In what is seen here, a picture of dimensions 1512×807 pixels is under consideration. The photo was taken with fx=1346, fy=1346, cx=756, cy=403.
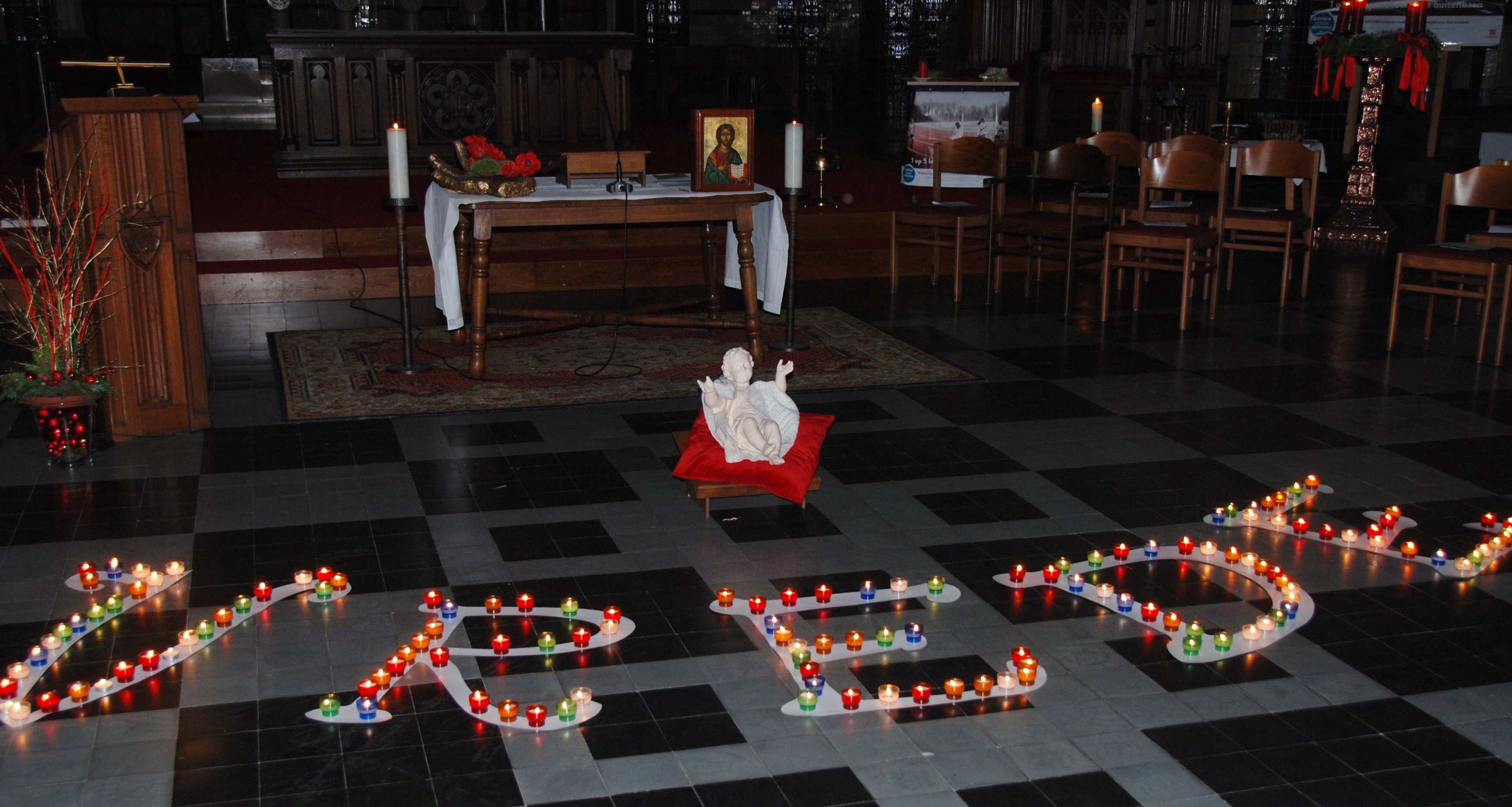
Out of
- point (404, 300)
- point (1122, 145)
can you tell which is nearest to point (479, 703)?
point (404, 300)

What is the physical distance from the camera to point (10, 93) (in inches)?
364

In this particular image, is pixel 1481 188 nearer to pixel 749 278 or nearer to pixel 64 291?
pixel 749 278

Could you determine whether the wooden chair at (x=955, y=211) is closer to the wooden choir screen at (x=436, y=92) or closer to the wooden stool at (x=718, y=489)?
the wooden choir screen at (x=436, y=92)

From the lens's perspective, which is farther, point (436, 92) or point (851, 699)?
point (436, 92)

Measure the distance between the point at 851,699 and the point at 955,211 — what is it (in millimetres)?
5079

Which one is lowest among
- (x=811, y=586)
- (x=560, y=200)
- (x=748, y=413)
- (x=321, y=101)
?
(x=811, y=586)

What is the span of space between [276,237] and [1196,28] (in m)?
8.15

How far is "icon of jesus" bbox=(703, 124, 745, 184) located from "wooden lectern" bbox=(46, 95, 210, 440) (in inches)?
79.4

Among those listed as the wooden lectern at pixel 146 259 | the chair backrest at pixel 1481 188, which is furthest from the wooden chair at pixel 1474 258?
the wooden lectern at pixel 146 259

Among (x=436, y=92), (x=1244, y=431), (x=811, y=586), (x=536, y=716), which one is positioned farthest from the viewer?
(x=436, y=92)

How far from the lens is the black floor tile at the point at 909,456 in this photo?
14.9ft

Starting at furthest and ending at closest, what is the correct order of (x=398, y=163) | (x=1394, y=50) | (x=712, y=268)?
1. (x=1394, y=50)
2. (x=712, y=268)
3. (x=398, y=163)

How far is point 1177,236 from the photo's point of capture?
684 centimetres

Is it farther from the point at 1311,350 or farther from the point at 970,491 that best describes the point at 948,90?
the point at 970,491
